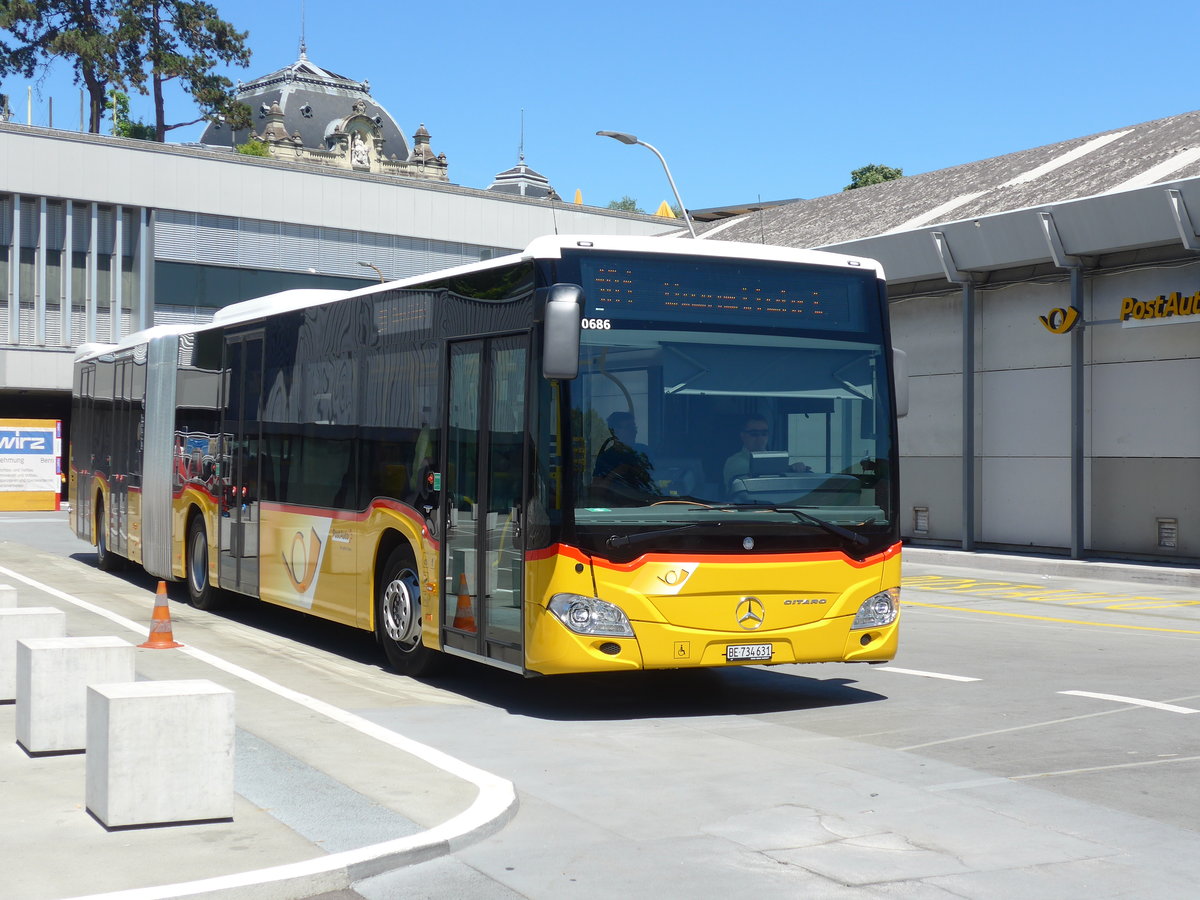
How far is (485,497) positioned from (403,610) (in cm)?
173

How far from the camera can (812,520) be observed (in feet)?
33.0

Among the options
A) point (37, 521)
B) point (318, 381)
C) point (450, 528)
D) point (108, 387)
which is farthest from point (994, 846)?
point (37, 521)

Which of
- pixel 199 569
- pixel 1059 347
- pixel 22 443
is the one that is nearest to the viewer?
pixel 199 569

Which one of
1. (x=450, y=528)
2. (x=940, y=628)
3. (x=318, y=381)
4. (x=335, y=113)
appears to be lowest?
(x=940, y=628)

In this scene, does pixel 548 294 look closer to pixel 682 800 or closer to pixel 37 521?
pixel 682 800

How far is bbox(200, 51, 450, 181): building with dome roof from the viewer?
436 ft

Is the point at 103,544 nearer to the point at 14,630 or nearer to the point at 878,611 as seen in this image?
the point at 14,630

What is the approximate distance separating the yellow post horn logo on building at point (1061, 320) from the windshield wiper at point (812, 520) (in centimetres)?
1609

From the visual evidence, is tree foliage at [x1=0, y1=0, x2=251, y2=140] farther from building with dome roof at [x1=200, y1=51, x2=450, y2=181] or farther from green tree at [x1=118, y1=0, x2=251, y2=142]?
building with dome roof at [x1=200, y1=51, x2=450, y2=181]

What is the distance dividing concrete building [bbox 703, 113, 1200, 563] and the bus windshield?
14.1 metres

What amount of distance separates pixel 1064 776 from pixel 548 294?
426cm

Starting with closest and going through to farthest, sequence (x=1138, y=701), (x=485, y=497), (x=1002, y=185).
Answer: (x=485, y=497)
(x=1138, y=701)
(x=1002, y=185)

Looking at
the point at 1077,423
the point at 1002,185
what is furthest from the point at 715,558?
the point at 1002,185

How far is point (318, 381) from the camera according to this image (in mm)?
13320
